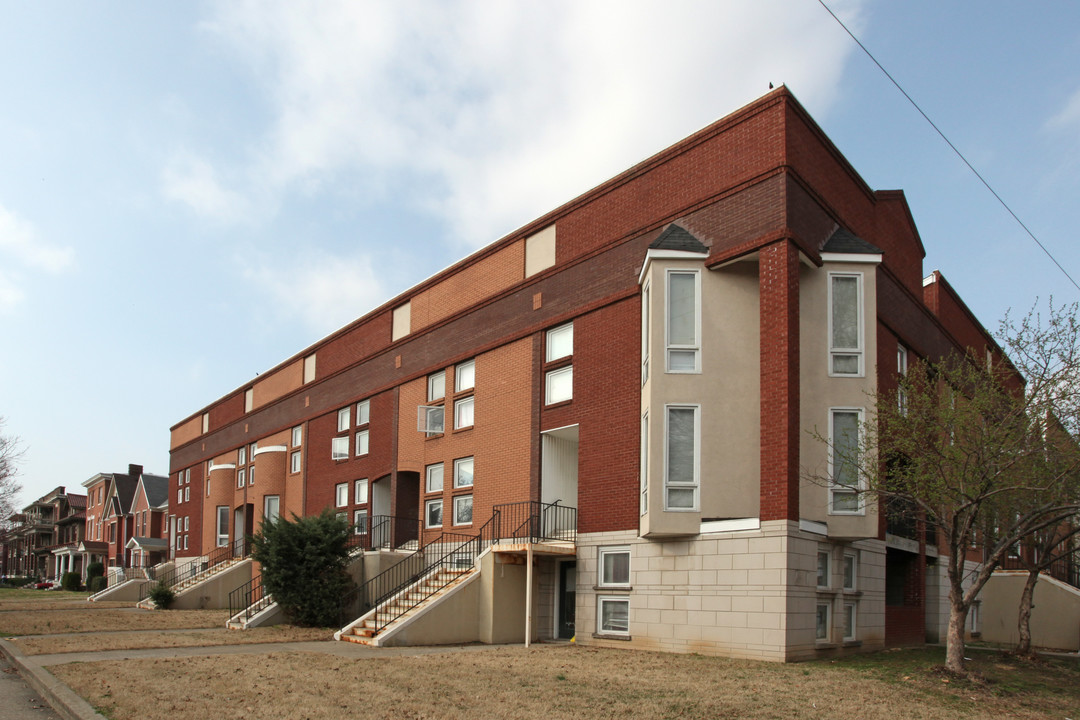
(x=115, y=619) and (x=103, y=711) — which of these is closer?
(x=103, y=711)

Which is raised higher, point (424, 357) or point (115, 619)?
point (424, 357)

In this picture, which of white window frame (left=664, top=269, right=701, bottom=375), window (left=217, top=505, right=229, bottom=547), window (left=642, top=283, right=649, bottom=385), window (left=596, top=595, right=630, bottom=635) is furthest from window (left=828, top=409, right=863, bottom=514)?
window (left=217, top=505, right=229, bottom=547)

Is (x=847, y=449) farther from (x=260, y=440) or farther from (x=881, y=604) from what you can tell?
(x=260, y=440)

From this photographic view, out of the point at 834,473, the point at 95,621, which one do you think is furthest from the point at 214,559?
the point at 834,473

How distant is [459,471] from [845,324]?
1178 cm

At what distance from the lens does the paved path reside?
1088 cm

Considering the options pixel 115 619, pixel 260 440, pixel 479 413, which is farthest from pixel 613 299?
pixel 260 440

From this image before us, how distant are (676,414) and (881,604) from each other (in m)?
5.99

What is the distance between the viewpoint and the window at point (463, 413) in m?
25.7

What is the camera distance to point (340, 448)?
32.8 metres

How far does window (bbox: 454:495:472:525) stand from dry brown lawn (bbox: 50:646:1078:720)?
902 centimetres

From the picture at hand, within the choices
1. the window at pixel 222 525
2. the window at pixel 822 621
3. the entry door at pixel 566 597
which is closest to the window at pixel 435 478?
the entry door at pixel 566 597

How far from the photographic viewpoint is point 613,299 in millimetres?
20688

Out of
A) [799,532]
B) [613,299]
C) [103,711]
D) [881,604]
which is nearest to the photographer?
[103,711]
